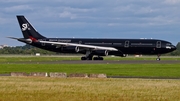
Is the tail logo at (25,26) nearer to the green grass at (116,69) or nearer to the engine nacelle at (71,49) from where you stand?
the engine nacelle at (71,49)

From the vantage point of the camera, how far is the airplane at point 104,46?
88750 millimetres

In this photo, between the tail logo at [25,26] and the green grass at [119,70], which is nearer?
the green grass at [119,70]

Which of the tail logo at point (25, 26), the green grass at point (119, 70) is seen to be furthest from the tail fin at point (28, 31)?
the green grass at point (119, 70)

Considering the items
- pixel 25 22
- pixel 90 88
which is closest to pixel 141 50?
pixel 25 22

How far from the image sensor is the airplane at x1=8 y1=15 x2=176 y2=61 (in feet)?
291

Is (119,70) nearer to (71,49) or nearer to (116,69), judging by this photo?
(116,69)

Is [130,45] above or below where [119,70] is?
above

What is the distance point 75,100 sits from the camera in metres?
23.8

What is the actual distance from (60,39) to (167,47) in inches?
836

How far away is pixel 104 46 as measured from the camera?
3580 inches

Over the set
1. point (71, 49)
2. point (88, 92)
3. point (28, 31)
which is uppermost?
point (28, 31)

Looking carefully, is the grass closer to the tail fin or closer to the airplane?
the airplane

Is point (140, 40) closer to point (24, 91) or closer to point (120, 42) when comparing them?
point (120, 42)

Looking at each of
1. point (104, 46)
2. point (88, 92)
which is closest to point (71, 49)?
point (104, 46)
